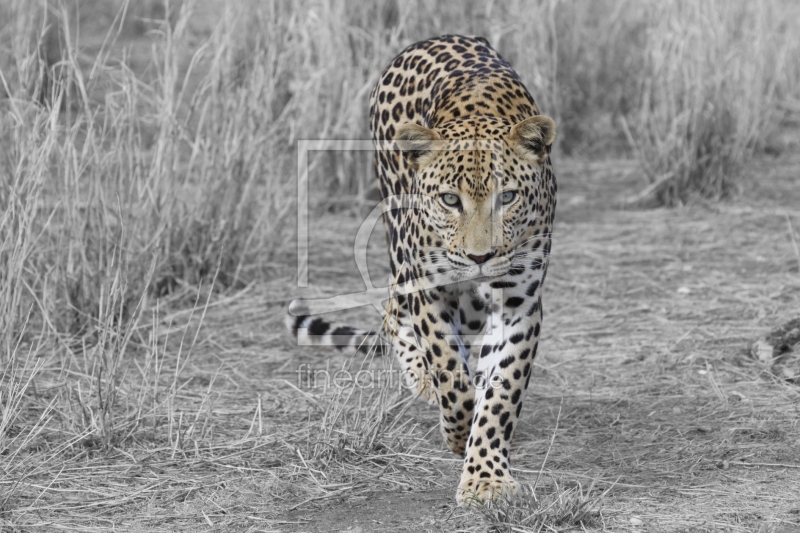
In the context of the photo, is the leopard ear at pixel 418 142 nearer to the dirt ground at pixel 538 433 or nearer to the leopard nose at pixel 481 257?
the leopard nose at pixel 481 257

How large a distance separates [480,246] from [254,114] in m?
2.55

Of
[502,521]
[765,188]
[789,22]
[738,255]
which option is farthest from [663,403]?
[789,22]

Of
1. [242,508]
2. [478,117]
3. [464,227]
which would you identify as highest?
[478,117]

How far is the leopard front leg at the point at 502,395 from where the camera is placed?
141 inches

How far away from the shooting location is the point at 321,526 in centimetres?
345

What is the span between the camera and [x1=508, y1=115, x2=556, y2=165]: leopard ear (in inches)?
141

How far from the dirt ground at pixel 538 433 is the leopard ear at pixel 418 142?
2.69ft

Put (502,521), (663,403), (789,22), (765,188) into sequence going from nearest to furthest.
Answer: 1. (502,521)
2. (663,403)
3. (765,188)
4. (789,22)

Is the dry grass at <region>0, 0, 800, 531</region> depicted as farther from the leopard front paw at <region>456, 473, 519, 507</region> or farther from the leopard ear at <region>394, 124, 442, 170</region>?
the leopard ear at <region>394, 124, 442, 170</region>

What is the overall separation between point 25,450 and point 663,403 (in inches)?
93.8

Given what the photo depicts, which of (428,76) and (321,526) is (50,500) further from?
(428,76)

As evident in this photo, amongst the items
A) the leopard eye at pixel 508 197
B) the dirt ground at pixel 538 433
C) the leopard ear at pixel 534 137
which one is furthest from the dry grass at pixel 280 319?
the leopard ear at pixel 534 137

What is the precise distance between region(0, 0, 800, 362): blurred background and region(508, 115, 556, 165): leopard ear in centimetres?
128

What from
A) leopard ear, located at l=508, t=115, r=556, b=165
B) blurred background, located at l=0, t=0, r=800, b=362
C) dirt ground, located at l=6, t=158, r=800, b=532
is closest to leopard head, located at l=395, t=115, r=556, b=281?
leopard ear, located at l=508, t=115, r=556, b=165
